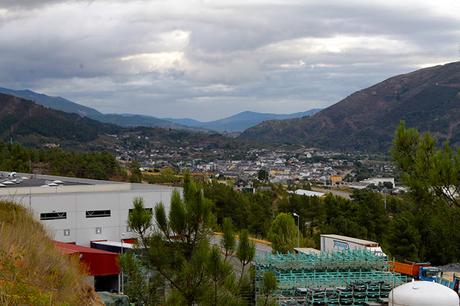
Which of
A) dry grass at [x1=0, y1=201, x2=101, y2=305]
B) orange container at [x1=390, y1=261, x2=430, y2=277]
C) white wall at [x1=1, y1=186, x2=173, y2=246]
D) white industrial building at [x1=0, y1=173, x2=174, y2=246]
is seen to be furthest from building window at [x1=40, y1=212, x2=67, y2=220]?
dry grass at [x1=0, y1=201, x2=101, y2=305]

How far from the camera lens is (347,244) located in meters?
29.1

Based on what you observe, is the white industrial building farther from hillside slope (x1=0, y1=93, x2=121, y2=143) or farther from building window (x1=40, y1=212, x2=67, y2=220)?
hillside slope (x1=0, y1=93, x2=121, y2=143)

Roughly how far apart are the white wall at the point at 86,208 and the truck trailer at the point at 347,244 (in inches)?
444

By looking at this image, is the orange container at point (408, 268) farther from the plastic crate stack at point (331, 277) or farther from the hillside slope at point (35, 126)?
the hillside slope at point (35, 126)

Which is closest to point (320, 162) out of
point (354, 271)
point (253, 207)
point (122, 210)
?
point (253, 207)

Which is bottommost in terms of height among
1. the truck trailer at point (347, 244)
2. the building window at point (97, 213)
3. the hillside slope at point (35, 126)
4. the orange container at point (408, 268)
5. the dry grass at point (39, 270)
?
the orange container at point (408, 268)

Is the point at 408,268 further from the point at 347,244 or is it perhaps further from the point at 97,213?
the point at 97,213

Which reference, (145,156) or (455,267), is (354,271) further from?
(145,156)

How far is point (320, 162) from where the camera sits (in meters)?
189

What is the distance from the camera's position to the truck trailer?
2698 cm

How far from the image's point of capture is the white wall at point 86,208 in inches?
1400

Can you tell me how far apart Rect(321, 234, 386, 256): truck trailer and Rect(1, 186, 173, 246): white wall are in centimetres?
1129

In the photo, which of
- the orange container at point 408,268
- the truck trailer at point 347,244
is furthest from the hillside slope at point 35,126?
the orange container at point 408,268

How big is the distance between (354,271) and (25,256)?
→ 15.5 meters
